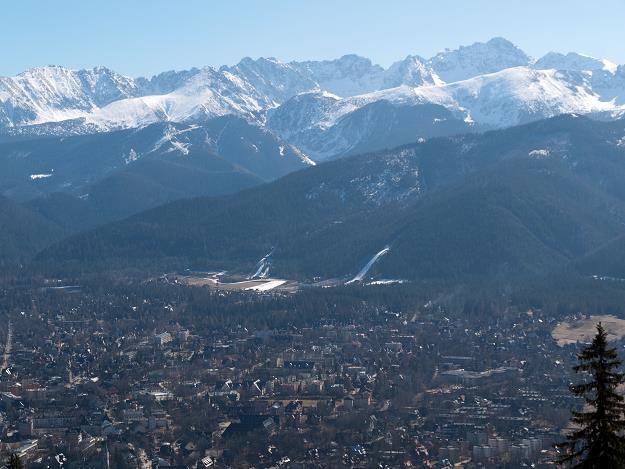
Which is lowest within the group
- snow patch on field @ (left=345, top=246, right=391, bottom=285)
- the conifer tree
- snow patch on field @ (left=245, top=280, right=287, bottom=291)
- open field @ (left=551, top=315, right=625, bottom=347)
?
open field @ (left=551, top=315, right=625, bottom=347)

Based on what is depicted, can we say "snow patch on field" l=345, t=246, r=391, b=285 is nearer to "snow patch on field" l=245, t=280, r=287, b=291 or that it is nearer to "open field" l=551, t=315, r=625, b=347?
"snow patch on field" l=245, t=280, r=287, b=291

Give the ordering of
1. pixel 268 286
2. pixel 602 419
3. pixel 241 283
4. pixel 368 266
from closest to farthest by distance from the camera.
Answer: pixel 602 419 → pixel 268 286 → pixel 241 283 → pixel 368 266

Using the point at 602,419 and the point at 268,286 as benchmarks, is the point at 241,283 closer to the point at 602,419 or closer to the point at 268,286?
the point at 268,286

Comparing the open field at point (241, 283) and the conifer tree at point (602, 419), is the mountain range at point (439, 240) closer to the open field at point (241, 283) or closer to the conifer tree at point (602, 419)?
the open field at point (241, 283)

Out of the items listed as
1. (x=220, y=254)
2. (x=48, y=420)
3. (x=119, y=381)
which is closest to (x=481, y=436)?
(x=48, y=420)

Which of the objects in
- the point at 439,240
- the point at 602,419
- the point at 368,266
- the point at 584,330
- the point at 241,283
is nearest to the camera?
the point at 602,419

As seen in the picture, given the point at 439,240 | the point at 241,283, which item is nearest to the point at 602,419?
the point at 241,283

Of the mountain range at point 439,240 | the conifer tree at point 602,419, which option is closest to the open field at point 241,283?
the mountain range at point 439,240

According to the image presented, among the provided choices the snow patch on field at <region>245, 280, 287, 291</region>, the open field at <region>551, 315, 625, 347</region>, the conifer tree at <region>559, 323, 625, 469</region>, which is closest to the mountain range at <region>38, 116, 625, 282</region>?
the snow patch on field at <region>245, 280, 287, 291</region>

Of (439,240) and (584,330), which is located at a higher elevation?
(439,240)
